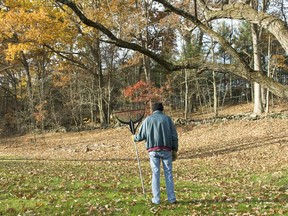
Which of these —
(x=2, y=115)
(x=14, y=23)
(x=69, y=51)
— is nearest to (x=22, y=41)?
(x=14, y=23)

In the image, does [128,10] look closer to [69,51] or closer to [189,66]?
[69,51]

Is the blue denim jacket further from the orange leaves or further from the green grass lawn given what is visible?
the orange leaves

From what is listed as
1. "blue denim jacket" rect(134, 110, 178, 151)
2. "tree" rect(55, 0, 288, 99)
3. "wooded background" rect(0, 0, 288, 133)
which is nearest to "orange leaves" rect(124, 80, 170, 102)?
"wooded background" rect(0, 0, 288, 133)

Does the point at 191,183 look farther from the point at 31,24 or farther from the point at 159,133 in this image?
the point at 31,24

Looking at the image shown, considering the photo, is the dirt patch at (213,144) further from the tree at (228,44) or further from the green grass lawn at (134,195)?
the tree at (228,44)

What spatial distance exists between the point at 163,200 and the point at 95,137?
2069cm

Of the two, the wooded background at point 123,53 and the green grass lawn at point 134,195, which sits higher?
the wooded background at point 123,53

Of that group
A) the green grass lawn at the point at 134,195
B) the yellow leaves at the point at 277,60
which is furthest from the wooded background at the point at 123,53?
the green grass lawn at the point at 134,195

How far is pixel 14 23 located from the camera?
2345 centimetres

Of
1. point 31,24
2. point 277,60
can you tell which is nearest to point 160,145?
point 31,24

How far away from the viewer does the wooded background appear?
8749 millimetres

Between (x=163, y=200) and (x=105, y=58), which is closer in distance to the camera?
(x=163, y=200)

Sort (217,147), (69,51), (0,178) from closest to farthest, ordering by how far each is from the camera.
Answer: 1. (0,178)
2. (217,147)
3. (69,51)

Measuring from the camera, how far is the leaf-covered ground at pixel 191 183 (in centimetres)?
618
